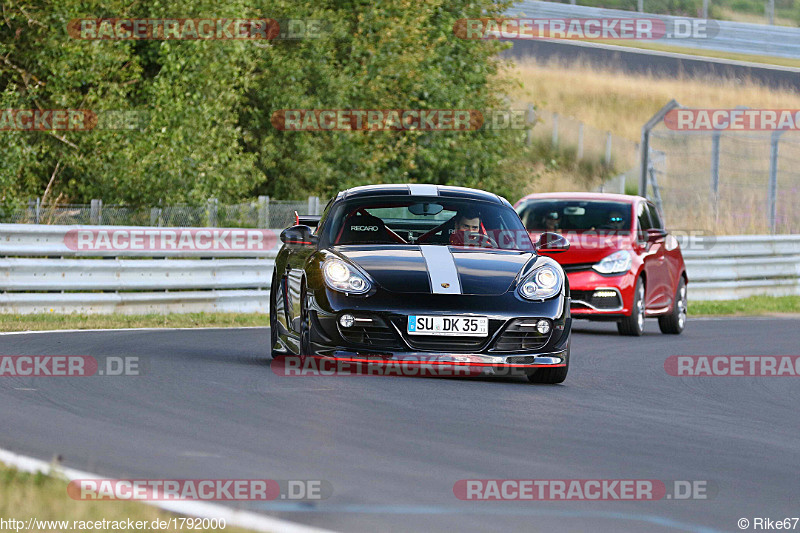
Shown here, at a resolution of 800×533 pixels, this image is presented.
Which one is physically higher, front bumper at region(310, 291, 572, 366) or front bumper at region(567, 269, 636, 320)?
front bumper at region(310, 291, 572, 366)

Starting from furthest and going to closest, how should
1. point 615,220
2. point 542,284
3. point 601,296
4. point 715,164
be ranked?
1. point 715,164
2. point 615,220
3. point 601,296
4. point 542,284

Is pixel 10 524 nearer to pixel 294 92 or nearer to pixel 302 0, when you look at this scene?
pixel 294 92

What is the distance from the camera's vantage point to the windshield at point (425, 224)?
424 inches

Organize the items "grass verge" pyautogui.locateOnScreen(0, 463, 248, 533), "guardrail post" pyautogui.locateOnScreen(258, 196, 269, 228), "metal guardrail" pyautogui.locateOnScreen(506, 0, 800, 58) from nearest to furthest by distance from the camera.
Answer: "grass verge" pyautogui.locateOnScreen(0, 463, 248, 533)
"guardrail post" pyautogui.locateOnScreen(258, 196, 269, 228)
"metal guardrail" pyautogui.locateOnScreen(506, 0, 800, 58)

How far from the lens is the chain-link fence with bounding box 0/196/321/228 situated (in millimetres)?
21094

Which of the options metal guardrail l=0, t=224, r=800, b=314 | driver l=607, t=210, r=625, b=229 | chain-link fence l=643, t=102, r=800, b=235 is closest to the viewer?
metal guardrail l=0, t=224, r=800, b=314

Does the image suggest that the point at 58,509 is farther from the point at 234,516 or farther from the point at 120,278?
the point at 120,278

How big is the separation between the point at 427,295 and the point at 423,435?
7.47 ft

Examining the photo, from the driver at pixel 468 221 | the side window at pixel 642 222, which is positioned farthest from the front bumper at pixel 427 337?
the side window at pixel 642 222

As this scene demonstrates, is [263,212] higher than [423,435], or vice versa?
[263,212]

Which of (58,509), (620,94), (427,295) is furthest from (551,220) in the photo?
(620,94)

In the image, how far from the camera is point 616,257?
1593 cm

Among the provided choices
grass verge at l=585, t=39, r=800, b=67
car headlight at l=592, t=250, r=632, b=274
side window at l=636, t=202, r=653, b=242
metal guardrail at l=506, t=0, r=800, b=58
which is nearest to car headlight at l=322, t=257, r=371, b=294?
car headlight at l=592, t=250, r=632, b=274

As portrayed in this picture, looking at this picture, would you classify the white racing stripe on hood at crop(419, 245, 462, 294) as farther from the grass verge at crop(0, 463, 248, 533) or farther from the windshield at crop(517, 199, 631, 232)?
the windshield at crop(517, 199, 631, 232)
